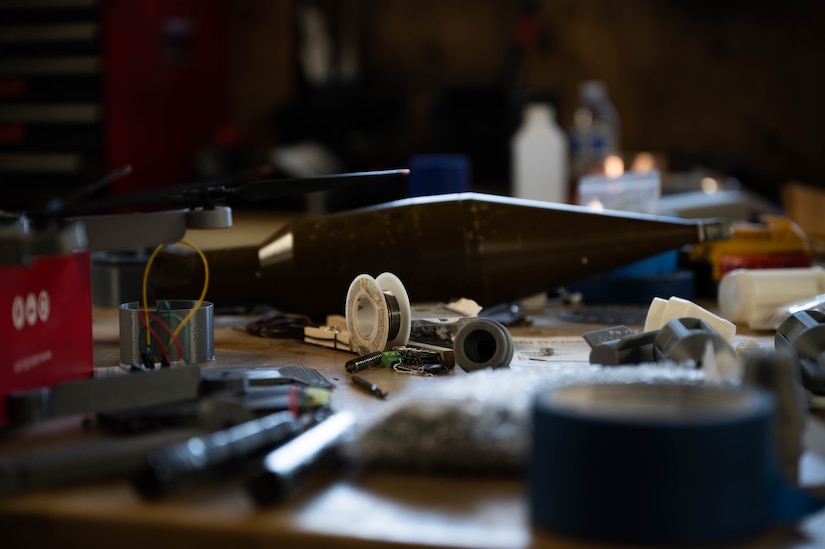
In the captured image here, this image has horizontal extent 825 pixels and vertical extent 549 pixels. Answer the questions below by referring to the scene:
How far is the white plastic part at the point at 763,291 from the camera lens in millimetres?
1087

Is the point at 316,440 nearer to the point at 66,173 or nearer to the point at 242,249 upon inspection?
the point at 242,249

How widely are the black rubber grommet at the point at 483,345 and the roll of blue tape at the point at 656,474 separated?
32cm

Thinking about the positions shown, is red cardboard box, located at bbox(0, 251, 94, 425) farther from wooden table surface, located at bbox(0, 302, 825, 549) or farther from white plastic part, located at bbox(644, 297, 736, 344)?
white plastic part, located at bbox(644, 297, 736, 344)

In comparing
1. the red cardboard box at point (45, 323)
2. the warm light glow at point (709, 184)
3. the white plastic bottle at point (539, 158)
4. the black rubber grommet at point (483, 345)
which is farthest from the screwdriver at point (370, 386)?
the warm light glow at point (709, 184)

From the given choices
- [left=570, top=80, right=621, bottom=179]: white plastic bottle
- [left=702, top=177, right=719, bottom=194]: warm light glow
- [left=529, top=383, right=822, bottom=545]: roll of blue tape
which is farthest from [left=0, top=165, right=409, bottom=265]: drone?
[left=570, top=80, right=621, bottom=179]: white plastic bottle

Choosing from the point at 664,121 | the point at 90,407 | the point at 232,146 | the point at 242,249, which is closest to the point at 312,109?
the point at 232,146

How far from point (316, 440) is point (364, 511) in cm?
8

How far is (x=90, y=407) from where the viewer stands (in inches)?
26.5

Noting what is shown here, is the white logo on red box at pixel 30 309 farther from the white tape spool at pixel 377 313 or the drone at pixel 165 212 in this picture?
the white tape spool at pixel 377 313

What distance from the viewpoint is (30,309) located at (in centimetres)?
71

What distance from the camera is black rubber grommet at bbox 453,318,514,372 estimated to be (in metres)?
0.81

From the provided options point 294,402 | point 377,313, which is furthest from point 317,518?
point 377,313

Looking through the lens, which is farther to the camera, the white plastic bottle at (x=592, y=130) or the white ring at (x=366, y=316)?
the white plastic bottle at (x=592, y=130)

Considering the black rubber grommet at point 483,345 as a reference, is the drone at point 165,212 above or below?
above
